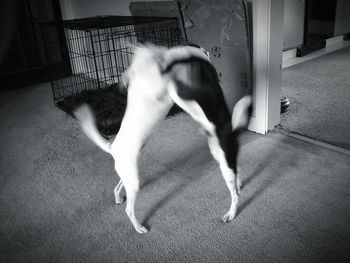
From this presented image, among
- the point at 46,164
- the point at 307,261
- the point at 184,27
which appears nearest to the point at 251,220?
the point at 307,261

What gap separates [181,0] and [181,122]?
0.85 m

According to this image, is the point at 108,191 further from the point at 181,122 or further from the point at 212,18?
the point at 212,18

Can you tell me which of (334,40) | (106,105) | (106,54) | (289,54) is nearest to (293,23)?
(289,54)

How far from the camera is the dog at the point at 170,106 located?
113 cm

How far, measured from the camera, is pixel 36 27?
3.95 m

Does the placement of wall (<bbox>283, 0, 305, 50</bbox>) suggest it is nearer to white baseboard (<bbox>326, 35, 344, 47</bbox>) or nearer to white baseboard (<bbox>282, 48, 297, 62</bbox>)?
white baseboard (<bbox>282, 48, 297, 62</bbox>)

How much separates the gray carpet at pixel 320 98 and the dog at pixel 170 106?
940mm

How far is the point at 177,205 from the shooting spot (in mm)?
1604

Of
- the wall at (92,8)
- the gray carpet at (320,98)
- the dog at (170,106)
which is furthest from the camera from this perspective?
the wall at (92,8)

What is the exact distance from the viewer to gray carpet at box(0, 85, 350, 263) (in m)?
1.32

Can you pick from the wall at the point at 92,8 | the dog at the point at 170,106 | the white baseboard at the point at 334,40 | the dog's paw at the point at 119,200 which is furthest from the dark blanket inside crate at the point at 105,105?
the white baseboard at the point at 334,40

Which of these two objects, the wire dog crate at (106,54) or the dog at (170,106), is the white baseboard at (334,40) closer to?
the wire dog crate at (106,54)

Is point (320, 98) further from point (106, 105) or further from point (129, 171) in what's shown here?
point (129, 171)

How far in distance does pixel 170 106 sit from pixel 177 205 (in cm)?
54
